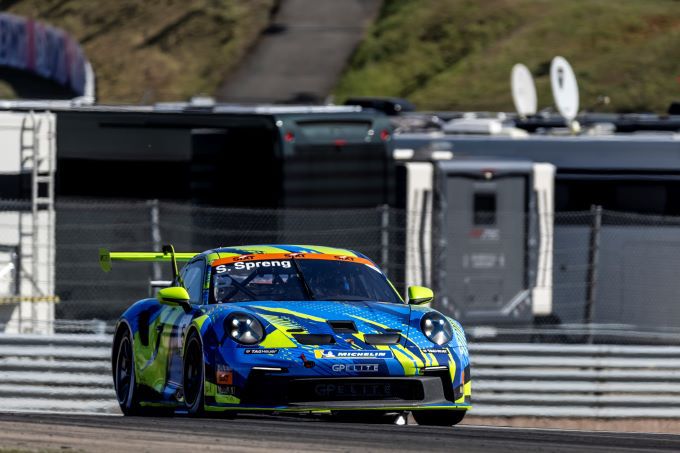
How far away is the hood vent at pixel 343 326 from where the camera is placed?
9777 mm

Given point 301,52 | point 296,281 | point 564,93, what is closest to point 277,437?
point 296,281

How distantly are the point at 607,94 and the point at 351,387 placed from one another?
114 ft

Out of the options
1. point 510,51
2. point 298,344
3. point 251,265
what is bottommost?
point 298,344

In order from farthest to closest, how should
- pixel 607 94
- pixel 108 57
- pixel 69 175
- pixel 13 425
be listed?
1. pixel 108 57
2. pixel 607 94
3. pixel 69 175
4. pixel 13 425

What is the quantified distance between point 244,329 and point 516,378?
5393 millimetres

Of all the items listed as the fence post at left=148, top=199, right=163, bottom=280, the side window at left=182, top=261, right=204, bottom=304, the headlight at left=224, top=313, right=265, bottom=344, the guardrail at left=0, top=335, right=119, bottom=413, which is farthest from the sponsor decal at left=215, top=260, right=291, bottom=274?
the fence post at left=148, top=199, right=163, bottom=280

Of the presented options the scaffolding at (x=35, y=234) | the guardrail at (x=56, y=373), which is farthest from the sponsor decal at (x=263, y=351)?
the scaffolding at (x=35, y=234)

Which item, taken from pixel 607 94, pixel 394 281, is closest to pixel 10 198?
pixel 394 281

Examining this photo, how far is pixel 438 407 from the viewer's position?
9.88m

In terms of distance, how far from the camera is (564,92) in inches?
958

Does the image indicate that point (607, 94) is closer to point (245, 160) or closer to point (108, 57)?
point (108, 57)

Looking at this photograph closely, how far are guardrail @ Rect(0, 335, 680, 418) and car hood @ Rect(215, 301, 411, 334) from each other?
4.29m

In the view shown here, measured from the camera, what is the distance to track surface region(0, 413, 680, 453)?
27.5ft

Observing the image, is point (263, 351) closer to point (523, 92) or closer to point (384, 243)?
point (384, 243)
